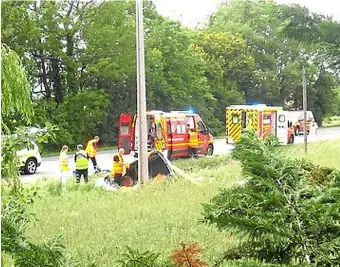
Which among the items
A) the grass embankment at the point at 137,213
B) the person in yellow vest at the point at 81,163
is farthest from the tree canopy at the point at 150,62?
the grass embankment at the point at 137,213

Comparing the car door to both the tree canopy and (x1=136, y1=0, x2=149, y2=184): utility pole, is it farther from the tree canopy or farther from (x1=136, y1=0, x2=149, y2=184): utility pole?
(x1=136, y1=0, x2=149, y2=184): utility pole

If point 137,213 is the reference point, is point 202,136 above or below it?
above

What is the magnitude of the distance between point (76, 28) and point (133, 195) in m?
0.83

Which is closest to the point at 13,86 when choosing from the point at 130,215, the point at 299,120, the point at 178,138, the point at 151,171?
the point at 130,215

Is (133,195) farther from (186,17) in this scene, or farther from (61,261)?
(61,261)

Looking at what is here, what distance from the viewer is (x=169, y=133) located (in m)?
2.75

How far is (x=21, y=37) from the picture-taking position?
1.50 meters

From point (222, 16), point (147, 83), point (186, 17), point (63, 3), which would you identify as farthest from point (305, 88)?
point (63, 3)

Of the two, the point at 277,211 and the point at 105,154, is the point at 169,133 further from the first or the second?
the point at 277,211

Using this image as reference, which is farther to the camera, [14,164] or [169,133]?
[169,133]

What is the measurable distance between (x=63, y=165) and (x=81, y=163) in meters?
0.12

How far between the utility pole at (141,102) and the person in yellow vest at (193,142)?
0.23 m

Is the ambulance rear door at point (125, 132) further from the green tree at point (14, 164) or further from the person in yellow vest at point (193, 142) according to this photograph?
the green tree at point (14, 164)

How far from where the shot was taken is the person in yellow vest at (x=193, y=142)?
8.45ft
